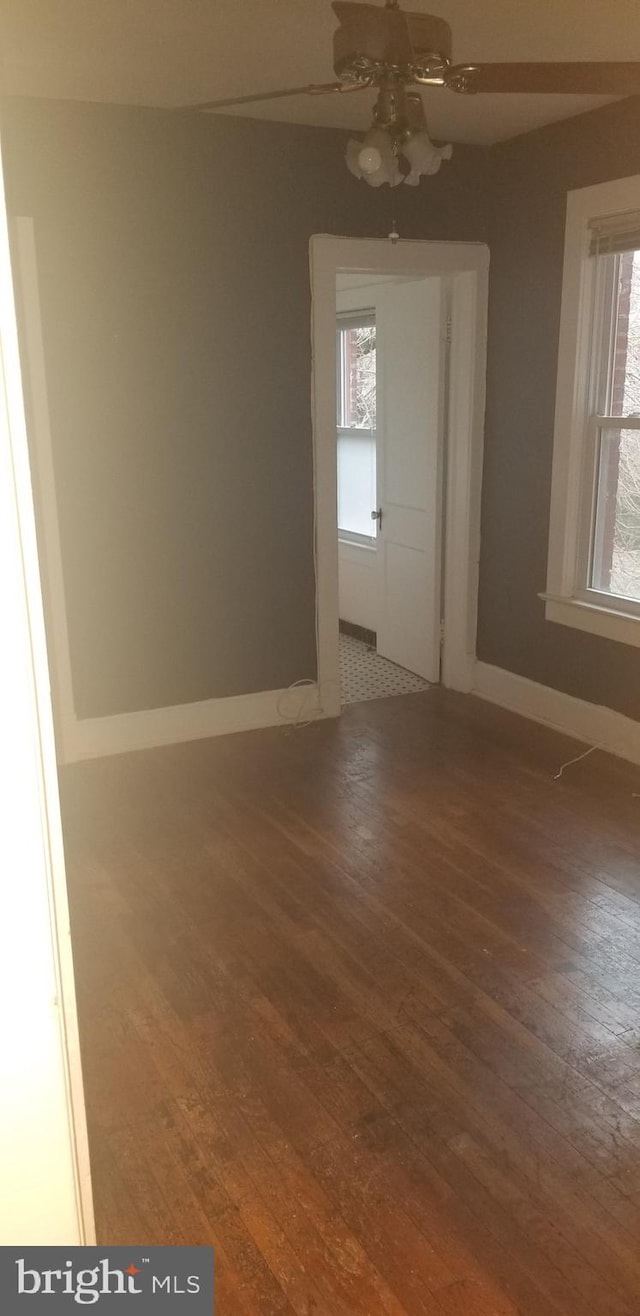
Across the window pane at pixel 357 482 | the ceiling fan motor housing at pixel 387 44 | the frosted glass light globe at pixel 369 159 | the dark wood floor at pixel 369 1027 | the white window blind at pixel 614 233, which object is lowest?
the dark wood floor at pixel 369 1027

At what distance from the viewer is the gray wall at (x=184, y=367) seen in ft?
12.3

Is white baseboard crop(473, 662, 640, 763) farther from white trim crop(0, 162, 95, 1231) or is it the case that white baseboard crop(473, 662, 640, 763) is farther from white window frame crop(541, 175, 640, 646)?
white trim crop(0, 162, 95, 1231)

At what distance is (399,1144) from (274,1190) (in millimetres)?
292

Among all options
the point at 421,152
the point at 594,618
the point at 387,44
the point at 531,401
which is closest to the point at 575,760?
the point at 594,618

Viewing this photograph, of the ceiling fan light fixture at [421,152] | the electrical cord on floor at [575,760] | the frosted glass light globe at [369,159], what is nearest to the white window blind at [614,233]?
the ceiling fan light fixture at [421,152]

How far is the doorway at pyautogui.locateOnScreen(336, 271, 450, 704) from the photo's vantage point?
4.89m

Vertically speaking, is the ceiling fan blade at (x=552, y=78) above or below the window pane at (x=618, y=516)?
above

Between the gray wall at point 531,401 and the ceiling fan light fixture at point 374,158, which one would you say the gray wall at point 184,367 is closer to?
A: the gray wall at point 531,401

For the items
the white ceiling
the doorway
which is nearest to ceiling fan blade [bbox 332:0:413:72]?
the white ceiling

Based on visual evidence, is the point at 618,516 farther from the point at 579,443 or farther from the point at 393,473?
the point at 393,473

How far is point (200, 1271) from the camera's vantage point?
1222 millimetres

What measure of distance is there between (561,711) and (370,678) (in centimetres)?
121

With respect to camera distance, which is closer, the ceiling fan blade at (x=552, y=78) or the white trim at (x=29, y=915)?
the white trim at (x=29, y=915)

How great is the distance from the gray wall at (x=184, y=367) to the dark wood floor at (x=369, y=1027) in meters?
0.69
